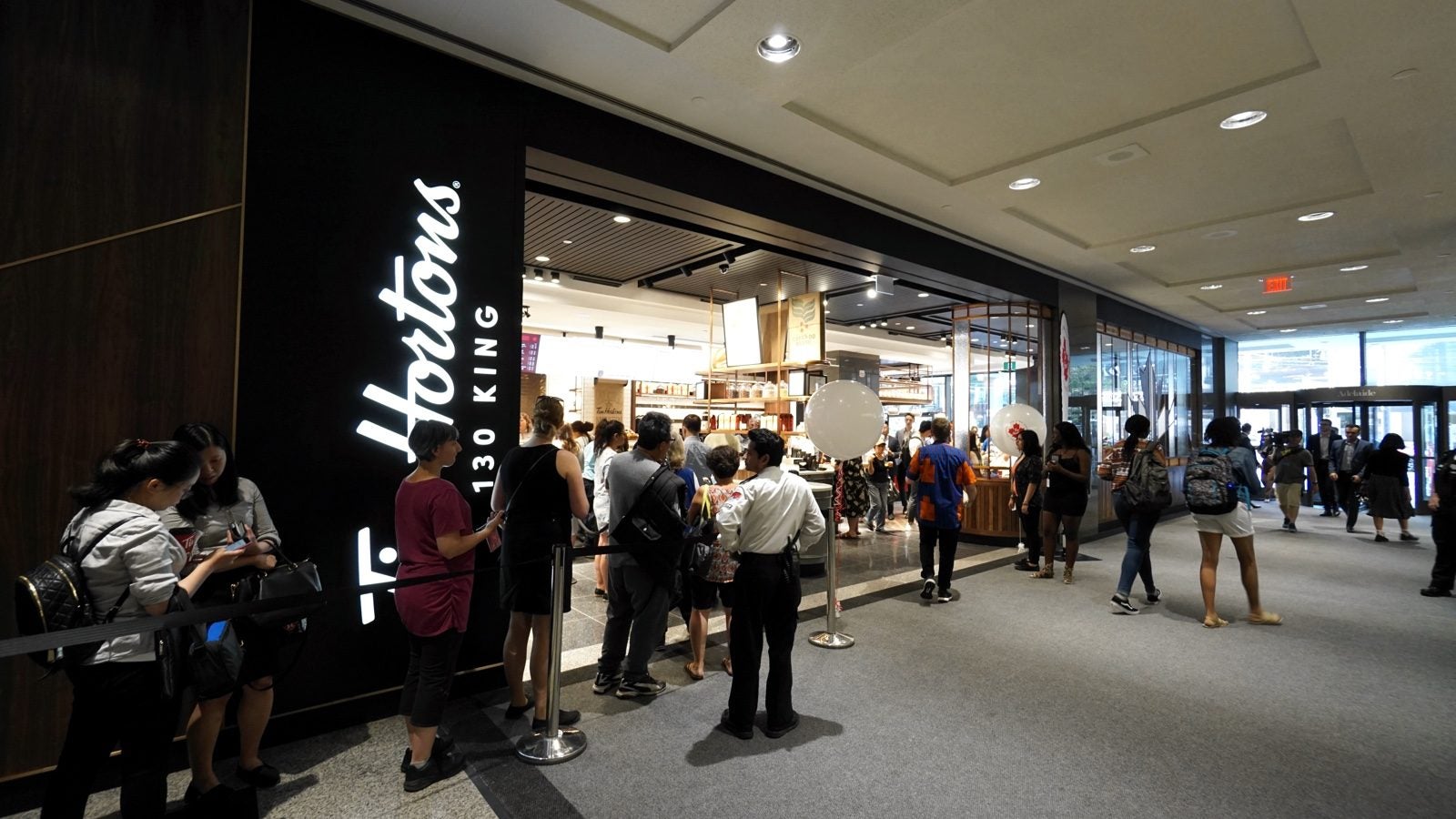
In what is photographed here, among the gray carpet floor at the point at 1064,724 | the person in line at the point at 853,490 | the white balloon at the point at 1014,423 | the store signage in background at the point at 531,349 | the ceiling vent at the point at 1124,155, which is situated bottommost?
the gray carpet floor at the point at 1064,724

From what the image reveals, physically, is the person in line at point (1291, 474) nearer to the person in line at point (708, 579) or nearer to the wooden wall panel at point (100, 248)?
the person in line at point (708, 579)

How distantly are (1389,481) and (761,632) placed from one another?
10444 millimetres

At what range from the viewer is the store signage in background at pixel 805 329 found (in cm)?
694

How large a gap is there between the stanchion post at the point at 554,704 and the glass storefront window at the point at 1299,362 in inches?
674

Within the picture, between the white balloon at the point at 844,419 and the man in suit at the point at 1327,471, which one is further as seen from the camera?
the man in suit at the point at 1327,471

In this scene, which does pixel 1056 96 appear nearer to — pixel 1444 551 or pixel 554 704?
pixel 554 704

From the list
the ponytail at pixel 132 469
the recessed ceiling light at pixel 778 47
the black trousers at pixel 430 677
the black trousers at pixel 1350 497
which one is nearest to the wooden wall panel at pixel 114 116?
the ponytail at pixel 132 469

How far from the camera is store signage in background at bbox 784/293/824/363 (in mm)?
6938

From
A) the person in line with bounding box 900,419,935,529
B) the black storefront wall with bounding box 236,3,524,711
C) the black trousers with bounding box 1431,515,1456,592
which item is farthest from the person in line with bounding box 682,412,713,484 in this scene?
the black trousers with bounding box 1431,515,1456,592

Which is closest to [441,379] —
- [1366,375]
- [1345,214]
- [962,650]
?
[962,650]

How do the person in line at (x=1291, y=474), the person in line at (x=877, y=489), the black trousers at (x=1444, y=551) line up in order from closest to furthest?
the black trousers at (x=1444, y=551) → the person in line at (x=877, y=489) → the person in line at (x=1291, y=474)

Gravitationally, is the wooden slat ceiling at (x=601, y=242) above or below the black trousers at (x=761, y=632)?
above

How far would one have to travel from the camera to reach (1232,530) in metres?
4.66

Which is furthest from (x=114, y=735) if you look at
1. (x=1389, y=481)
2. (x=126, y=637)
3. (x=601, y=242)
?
(x=1389, y=481)
